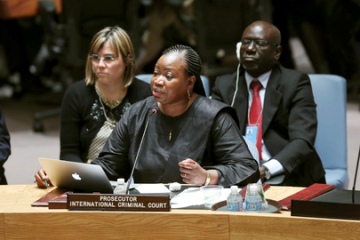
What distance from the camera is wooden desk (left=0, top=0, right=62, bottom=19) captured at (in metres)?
8.09

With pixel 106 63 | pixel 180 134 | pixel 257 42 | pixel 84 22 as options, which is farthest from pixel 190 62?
pixel 84 22

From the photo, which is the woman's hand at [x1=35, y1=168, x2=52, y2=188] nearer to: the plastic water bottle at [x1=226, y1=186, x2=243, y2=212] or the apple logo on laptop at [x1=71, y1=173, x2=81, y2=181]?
the apple logo on laptop at [x1=71, y1=173, x2=81, y2=181]

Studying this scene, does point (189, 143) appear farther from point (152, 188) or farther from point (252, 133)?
point (252, 133)

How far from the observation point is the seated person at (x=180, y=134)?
12.6 ft

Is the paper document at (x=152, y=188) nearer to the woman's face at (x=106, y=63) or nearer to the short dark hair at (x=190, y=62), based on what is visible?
the short dark hair at (x=190, y=62)

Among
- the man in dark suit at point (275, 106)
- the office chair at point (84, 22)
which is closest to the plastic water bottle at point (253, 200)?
the man in dark suit at point (275, 106)

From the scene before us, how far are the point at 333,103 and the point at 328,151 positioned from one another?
0.27m

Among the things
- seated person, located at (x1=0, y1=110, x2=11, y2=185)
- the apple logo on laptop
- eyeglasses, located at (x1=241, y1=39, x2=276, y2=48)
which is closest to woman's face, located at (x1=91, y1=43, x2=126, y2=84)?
seated person, located at (x1=0, y1=110, x2=11, y2=185)

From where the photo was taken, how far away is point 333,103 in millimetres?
4906

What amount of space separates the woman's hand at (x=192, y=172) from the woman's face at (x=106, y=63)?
1094mm

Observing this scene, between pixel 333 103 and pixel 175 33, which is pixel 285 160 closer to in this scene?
pixel 333 103

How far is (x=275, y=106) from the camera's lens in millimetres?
4746

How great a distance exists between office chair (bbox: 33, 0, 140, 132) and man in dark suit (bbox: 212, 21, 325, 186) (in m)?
3.00

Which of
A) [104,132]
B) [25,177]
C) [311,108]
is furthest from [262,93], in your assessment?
[25,177]
